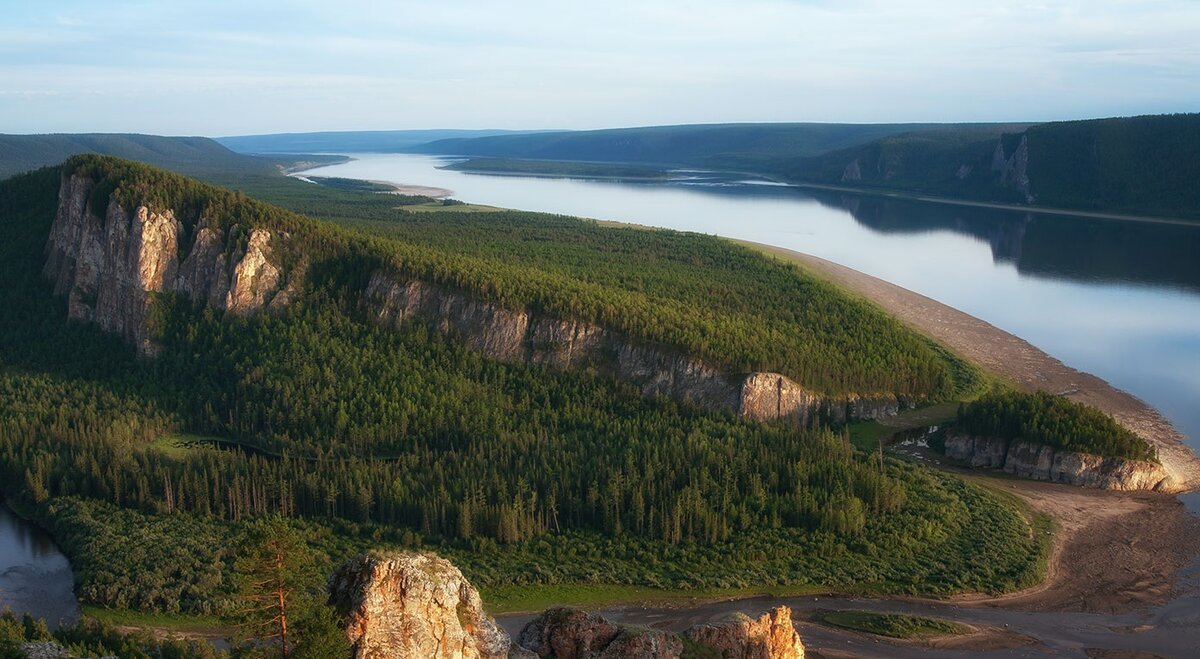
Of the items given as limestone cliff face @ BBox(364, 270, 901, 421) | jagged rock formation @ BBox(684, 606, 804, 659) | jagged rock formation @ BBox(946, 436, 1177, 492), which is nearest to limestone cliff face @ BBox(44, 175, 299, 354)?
limestone cliff face @ BBox(364, 270, 901, 421)

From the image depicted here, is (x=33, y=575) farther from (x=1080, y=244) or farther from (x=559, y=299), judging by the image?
(x=1080, y=244)

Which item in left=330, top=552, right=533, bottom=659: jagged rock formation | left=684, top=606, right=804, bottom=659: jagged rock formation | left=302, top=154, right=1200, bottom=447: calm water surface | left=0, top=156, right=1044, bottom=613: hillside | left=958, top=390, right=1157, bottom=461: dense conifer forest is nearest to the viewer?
left=330, top=552, right=533, bottom=659: jagged rock formation

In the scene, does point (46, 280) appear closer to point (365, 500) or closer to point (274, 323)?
point (274, 323)

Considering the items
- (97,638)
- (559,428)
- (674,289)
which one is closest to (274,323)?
(559,428)

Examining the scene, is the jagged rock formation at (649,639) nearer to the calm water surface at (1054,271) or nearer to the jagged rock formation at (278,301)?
the jagged rock formation at (278,301)

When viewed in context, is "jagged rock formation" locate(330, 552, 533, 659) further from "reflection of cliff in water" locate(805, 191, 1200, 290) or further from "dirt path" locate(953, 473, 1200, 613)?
"reflection of cliff in water" locate(805, 191, 1200, 290)

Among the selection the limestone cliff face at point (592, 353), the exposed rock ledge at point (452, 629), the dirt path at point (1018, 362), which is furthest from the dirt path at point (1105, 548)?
the exposed rock ledge at point (452, 629)
